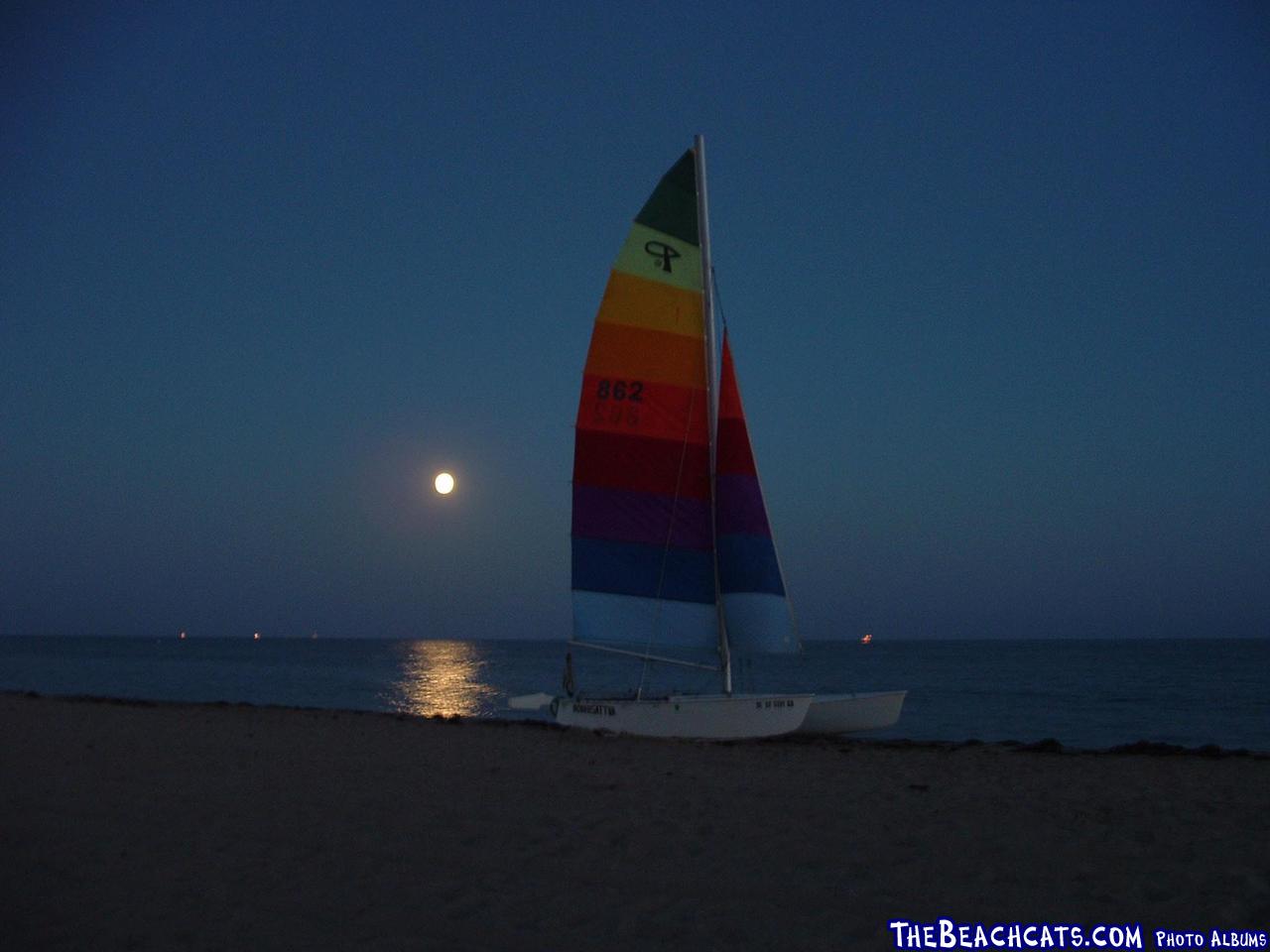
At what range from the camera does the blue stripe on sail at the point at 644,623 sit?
19.0m

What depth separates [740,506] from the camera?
61.4 feet

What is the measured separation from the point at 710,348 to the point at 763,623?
5.52 m

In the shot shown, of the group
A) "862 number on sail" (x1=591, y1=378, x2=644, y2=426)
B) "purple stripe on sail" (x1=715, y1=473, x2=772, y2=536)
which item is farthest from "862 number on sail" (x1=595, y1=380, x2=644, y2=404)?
"purple stripe on sail" (x1=715, y1=473, x2=772, y2=536)

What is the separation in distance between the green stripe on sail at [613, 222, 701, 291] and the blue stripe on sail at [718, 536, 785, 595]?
5284 mm

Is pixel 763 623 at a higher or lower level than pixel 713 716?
higher

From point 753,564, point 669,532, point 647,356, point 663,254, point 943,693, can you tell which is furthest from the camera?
point 943,693

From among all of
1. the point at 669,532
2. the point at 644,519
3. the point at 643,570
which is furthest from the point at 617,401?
the point at 643,570

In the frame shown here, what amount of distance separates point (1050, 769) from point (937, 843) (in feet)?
19.9

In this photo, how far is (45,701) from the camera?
23.5 metres

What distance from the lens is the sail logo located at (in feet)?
64.2

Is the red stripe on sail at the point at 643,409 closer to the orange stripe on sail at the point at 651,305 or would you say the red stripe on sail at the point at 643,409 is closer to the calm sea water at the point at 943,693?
the orange stripe on sail at the point at 651,305

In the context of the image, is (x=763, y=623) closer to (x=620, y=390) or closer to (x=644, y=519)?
(x=644, y=519)

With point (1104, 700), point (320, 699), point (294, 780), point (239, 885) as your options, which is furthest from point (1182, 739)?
point (320, 699)

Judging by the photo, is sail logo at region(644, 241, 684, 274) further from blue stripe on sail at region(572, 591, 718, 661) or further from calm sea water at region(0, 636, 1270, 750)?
calm sea water at region(0, 636, 1270, 750)
